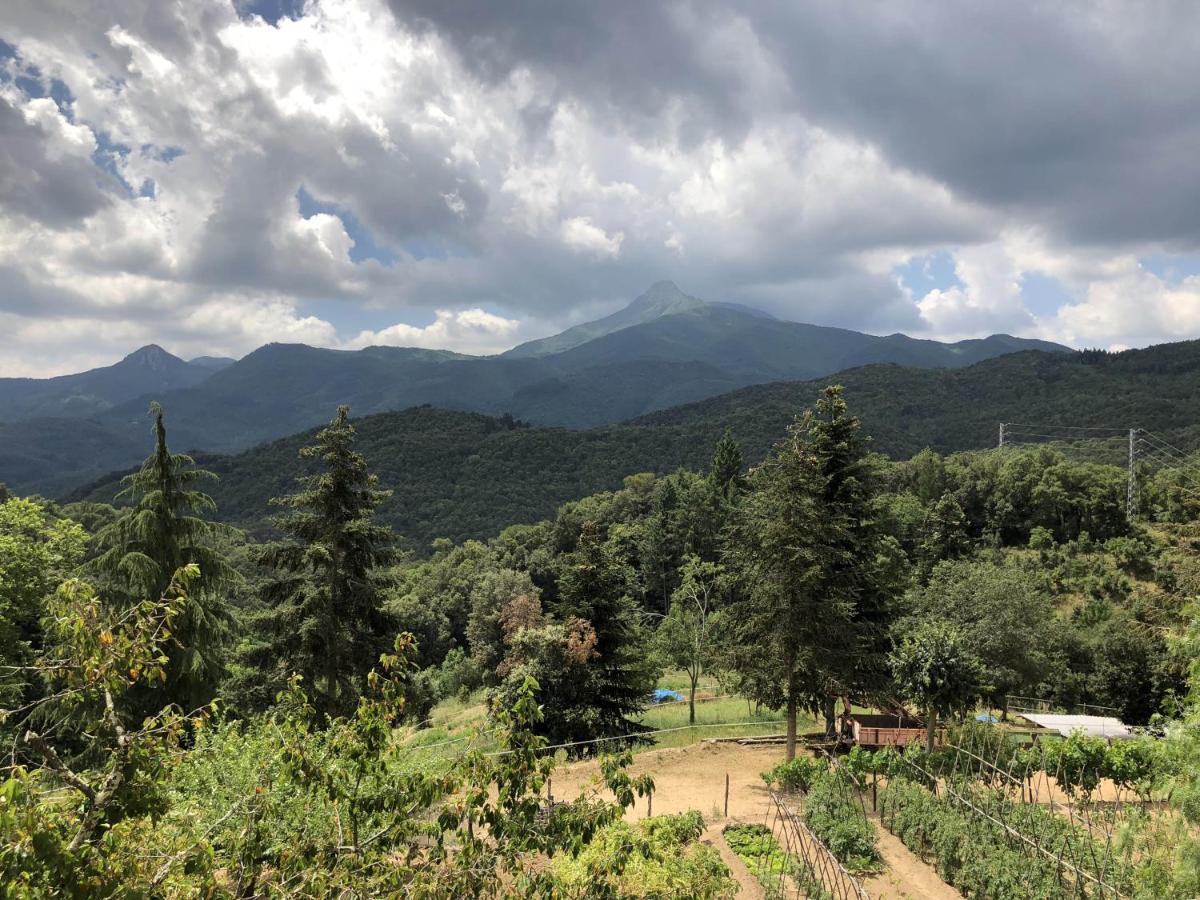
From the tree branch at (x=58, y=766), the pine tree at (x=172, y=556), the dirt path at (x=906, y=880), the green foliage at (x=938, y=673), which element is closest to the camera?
the tree branch at (x=58, y=766)

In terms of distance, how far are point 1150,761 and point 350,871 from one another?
754 inches

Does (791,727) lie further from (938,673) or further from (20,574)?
(20,574)

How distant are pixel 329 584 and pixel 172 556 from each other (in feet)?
13.3

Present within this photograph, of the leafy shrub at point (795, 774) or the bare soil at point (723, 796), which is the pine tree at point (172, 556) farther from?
the leafy shrub at point (795, 774)

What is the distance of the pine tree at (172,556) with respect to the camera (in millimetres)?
15047

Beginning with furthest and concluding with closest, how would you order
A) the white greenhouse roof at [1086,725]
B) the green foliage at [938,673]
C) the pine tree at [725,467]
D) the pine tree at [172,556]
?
1. the pine tree at [725,467]
2. the white greenhouse roof at [1086,725]
3. the green foliage at [938,673]
4. the pine tree at [172,556]

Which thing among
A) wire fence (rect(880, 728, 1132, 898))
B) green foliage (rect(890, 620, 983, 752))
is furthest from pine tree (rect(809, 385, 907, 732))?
wire fence (rect(880, 728, 1132, 898))

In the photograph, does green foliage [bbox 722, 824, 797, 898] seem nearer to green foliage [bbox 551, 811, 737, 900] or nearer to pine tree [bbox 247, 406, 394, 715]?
green foliage [bbox 551, 811, 737, 900]

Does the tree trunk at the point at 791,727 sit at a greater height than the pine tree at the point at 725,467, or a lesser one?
lesser

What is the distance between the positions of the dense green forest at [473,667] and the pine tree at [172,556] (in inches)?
3.0

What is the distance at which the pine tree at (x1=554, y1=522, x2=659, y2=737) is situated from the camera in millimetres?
21328

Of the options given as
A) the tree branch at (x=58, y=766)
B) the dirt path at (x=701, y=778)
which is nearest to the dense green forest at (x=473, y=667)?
the tree branch at (x=58, y=766)

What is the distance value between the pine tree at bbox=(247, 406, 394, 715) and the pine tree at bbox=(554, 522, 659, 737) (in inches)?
292

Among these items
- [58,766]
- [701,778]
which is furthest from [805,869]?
[58,766]
